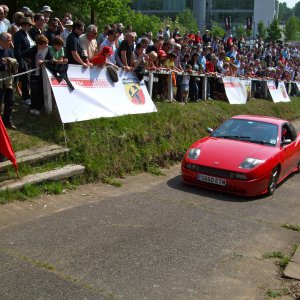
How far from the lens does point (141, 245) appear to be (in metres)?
5.73

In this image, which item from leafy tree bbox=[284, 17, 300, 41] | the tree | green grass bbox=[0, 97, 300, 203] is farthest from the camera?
leafy tree bbox=[284, 17, 300, 41]

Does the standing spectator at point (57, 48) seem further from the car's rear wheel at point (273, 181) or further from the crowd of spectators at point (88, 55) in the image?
the car's rear wheel at point (273, 181)

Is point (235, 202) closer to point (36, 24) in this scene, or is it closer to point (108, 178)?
point (108, 178)

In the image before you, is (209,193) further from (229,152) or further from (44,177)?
(44,177)

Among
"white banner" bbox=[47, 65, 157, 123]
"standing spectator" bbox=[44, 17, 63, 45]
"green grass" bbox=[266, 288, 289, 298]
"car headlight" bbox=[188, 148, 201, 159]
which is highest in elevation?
"standing spectator" bbox=[44, 17, 63, 45]

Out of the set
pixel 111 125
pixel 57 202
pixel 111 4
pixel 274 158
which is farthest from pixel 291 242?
pixel 111 4

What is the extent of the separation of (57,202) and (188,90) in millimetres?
8966

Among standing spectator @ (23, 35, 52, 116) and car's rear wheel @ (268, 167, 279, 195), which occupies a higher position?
standing spectator @ (23, 35, 52, 116)

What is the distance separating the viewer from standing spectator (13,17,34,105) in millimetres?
9500

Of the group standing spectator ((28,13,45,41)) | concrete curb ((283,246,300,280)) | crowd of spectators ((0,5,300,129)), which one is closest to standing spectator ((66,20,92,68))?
crowd of spectators ((0,5,300,129))

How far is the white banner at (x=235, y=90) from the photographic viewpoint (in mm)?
18219

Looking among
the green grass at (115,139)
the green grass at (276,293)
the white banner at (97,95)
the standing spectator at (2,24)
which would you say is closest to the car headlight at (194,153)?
the green grass at (115,139)

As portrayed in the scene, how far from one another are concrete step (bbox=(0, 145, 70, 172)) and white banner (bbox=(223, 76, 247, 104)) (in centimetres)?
1099

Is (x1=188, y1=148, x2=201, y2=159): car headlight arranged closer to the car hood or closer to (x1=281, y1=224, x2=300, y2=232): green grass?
the car hood
